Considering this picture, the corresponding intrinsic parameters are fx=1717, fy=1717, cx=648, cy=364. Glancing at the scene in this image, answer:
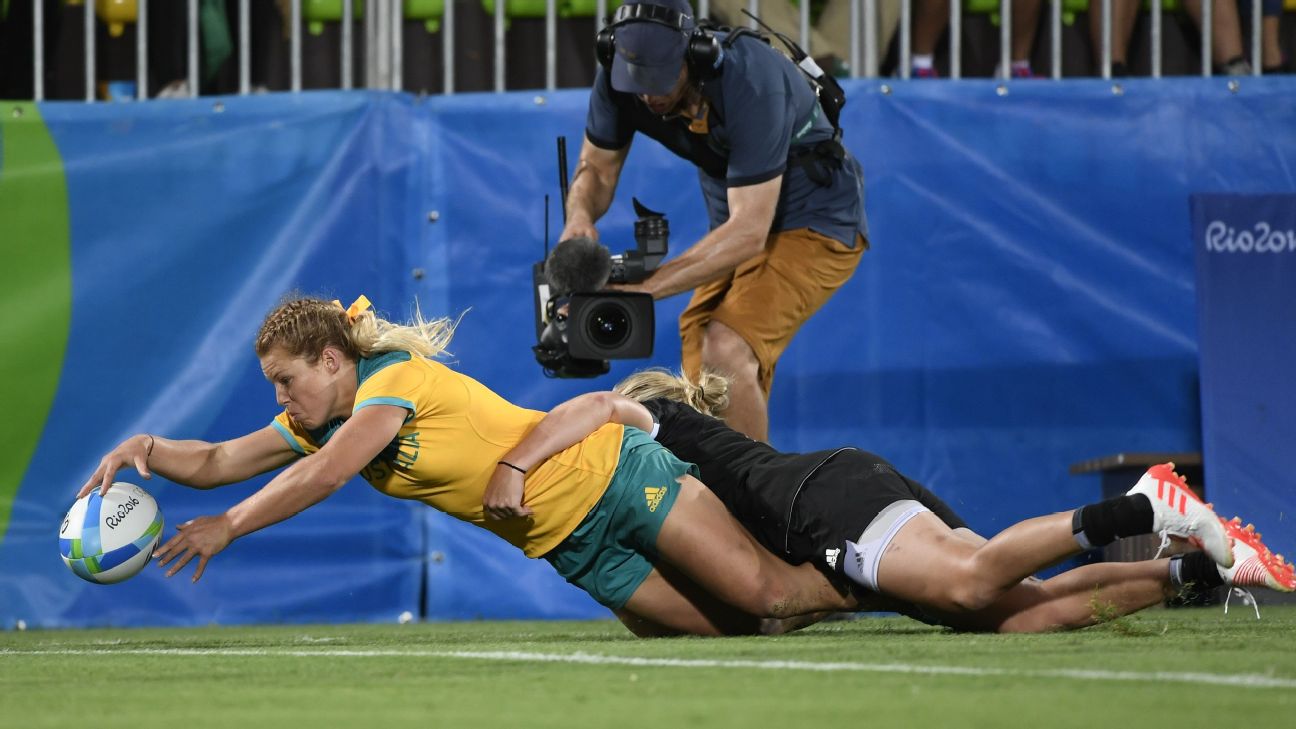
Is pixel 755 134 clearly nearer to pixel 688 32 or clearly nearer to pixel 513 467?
pixel 688 32

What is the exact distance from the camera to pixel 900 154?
6.86 meters

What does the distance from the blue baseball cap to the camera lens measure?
0.75 m

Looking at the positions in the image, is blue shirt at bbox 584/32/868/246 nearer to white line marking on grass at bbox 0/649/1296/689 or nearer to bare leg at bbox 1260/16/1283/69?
white line marking on grass at bbox 0/649/1296/689

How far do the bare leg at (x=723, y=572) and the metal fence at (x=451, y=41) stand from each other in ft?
9.94

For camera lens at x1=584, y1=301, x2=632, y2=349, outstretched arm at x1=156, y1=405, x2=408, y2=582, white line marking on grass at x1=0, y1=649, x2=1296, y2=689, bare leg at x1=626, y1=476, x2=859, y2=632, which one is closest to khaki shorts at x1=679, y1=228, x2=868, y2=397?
camera lens at x1=584, y1=301, x2=632, y2=349

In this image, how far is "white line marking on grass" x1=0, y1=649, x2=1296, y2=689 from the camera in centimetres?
285

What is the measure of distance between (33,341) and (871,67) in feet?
11.6

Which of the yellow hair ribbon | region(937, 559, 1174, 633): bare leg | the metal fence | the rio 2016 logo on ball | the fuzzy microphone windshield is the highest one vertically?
the metal fence

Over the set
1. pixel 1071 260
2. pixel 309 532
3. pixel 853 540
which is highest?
pixel 1071 260

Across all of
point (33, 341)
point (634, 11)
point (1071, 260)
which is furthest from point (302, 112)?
point (1071, 260)

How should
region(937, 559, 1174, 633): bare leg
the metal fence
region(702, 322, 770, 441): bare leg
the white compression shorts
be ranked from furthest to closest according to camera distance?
the metal fence
region(702, 322, 770, 441): bare leg
region(937, 559, 1174, 633): bare leg
the white compression shorts

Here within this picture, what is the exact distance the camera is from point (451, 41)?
280 inches

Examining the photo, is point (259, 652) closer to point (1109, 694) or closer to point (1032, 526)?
point (1032, 526)

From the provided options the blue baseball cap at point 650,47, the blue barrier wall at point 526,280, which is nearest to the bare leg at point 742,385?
the blue baseball cap at point 650,47
